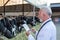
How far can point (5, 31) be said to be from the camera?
6.43ft

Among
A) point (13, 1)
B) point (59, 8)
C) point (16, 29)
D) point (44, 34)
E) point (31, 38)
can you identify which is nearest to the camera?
point (44, 34)

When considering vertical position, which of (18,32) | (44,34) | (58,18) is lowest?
(58,18)

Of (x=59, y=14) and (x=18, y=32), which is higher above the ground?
(x=18, y=32)

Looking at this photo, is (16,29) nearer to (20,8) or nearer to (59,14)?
(20,8)

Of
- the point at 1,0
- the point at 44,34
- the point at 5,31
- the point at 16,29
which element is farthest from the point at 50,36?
the point at 1,0

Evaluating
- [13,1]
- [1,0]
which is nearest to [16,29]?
[1,0]

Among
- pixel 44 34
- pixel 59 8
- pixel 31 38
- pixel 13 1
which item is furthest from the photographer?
pixel 59 8

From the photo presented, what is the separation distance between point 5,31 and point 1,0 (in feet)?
1.99

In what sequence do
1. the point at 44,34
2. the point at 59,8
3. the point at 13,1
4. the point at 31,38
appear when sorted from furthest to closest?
the point at 59,8, the point at 13,1, the point at 31,38, the point at 44,34

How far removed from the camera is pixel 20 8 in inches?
116

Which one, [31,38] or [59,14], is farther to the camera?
[59,14]

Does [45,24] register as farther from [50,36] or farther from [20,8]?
[20,8]

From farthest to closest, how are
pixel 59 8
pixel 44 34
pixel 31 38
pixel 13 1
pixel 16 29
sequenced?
pixel 59 8, pixel 13 1, pixel 16 29, pixel 31 38, pixel 44 34

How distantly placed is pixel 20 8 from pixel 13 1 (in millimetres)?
199
